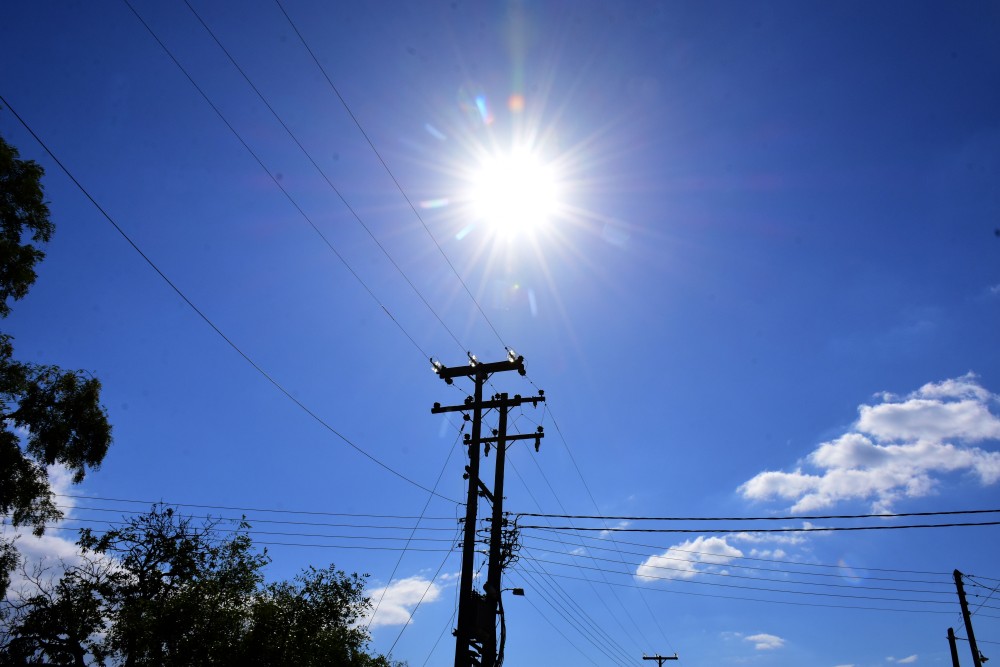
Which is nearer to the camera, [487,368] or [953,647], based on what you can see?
[487,368]

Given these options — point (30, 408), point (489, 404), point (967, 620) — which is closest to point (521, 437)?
point (489, 404)

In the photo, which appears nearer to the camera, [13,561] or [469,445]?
[13,561]

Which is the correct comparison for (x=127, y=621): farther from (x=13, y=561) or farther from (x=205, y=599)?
(x=13, y=561)

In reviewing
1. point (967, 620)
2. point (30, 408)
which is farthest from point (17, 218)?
point (967, 620)

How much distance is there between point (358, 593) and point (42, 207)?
71.4ft

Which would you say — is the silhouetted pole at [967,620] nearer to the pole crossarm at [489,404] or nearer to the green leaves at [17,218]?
the pole crossarm at [489,404]

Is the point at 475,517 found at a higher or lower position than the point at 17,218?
lower

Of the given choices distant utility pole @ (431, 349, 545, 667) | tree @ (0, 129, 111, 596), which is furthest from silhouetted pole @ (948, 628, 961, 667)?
tree @ (0, 129, 111, 596)

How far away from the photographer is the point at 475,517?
17266 mm

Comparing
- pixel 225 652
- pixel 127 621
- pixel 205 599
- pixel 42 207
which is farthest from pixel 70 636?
pixel 42 207

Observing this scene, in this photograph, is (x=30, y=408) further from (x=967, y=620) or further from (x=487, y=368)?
(x=967, y=620)

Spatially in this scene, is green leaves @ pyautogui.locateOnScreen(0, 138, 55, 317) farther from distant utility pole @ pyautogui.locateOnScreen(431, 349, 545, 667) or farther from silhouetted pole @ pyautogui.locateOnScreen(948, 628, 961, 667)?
silhouetted pole @ pyautogui.locateOnScreen(948, 628, 961, 667)

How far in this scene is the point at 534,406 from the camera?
70.4 ft

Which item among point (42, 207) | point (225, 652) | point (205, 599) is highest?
point (42, 207)
